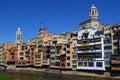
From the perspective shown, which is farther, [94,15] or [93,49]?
[94,15]

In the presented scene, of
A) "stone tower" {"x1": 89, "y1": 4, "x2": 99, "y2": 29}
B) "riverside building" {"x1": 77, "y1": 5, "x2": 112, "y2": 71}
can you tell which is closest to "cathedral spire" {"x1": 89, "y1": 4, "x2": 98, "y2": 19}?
"stone tower" {"x1": 89, "y1": 4, "x2": 99, "y2": 29}

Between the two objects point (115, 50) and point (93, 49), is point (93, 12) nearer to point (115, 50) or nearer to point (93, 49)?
point (93, 49)

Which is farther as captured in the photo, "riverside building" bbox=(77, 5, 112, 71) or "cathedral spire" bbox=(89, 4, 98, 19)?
"cathedral spire" bbox=(89, 4, 98, 19)

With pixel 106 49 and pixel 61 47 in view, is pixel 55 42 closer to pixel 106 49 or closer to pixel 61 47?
pixel 61 47

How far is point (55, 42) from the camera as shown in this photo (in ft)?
369

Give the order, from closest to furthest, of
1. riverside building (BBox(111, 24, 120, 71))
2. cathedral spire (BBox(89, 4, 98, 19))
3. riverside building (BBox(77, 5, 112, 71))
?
1. riverside building (BBox(111, 24, 120, 71))
2. riverside building (BBox(77, 5, 112, 71))
3. cathedral spire (BBox(89, 4, 98, 19))

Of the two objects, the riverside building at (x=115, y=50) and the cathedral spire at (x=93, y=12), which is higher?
the cathedral spire at (x=93, y=12)

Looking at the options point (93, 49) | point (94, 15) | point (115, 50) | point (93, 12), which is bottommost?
point (115, 50)

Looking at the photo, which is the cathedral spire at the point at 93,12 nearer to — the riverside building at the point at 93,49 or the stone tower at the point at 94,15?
the stone tower at the point at 94,15

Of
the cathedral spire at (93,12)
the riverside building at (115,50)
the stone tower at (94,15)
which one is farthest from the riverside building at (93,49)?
the cathedral spire at (93,12)

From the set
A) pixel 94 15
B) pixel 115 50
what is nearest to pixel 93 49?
pixel 115 50

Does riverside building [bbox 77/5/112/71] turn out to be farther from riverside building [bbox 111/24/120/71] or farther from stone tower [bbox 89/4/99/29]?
stone tower [bbox 89/4/99/29]

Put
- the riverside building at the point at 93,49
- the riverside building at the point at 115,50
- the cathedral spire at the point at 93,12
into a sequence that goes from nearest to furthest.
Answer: the riverside building at the point at 115,50
the riverside building at the point at 93,49
the cathedral spire at the point at 93,12

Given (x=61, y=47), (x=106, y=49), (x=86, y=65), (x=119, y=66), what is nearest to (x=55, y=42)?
(x=61, y=47)
